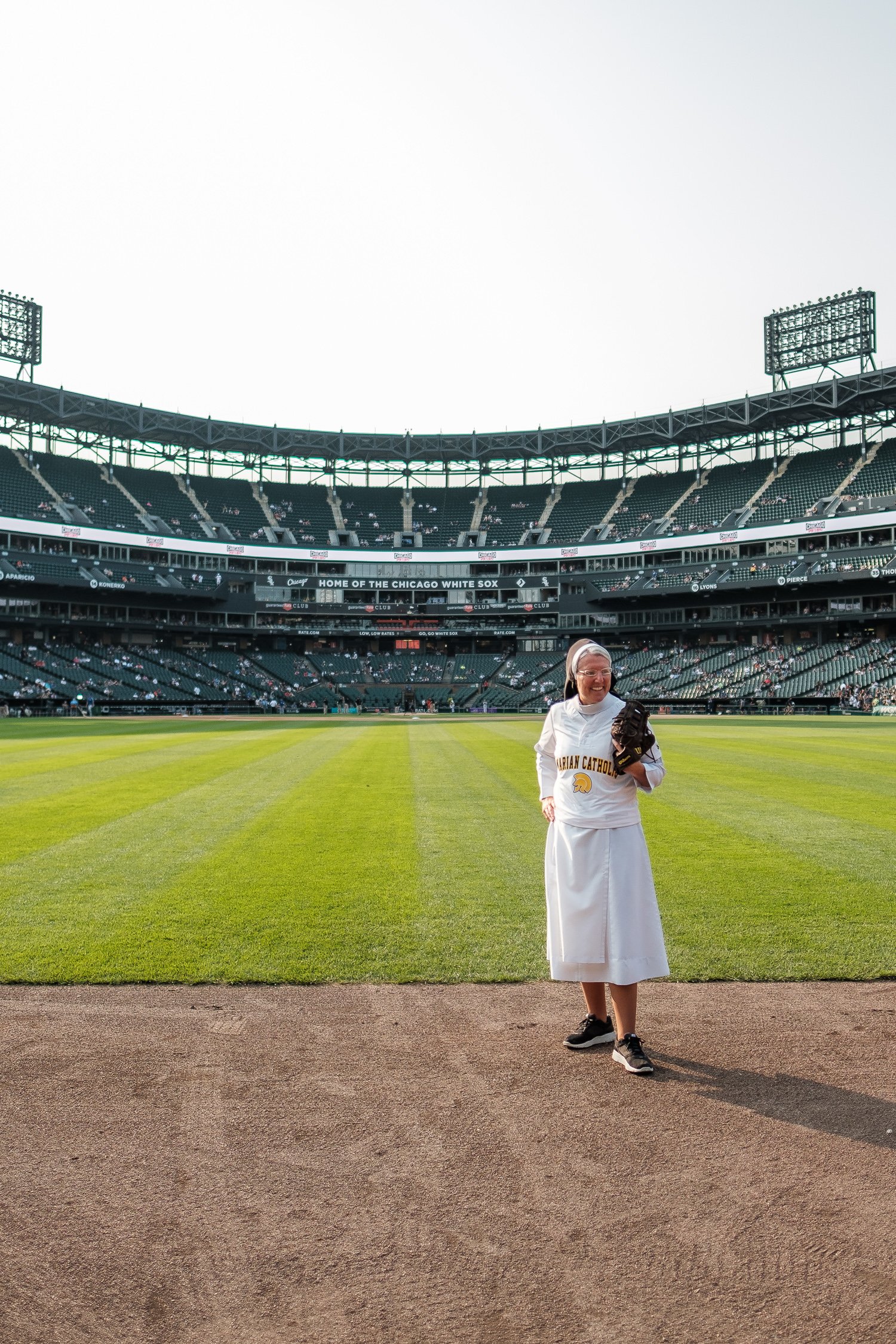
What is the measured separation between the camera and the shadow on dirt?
3936 mm

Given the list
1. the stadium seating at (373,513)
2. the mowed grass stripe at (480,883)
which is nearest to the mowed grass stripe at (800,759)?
the mowed grass stripe at (480,883)

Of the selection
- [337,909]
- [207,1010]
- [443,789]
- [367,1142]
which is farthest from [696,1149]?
[443,789]

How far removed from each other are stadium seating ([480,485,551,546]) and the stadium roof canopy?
329 centimetres

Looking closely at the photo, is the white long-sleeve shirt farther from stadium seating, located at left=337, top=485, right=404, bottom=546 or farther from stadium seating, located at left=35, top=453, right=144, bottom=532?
stadium seating, located at left=337, top=485, right=404, bottom=546

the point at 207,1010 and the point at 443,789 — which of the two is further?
the point at 443,789

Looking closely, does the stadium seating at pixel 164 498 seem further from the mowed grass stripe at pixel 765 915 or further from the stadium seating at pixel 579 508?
the mowed grass stripe at pixel 765 915

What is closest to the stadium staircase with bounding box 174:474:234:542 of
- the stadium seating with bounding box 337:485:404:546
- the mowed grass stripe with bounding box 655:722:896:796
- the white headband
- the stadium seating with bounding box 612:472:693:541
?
the stadium seating with bounding box 337:485:404:546

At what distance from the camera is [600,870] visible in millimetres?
4789

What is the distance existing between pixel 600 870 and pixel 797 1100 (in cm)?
148

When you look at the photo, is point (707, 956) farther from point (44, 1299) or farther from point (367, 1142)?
point (44, 1299)

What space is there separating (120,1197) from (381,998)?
2.39m

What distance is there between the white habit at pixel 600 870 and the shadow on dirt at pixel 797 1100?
0.57 metres

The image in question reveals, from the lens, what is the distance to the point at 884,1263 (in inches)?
116

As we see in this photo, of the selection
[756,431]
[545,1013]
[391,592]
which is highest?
[756,431]
